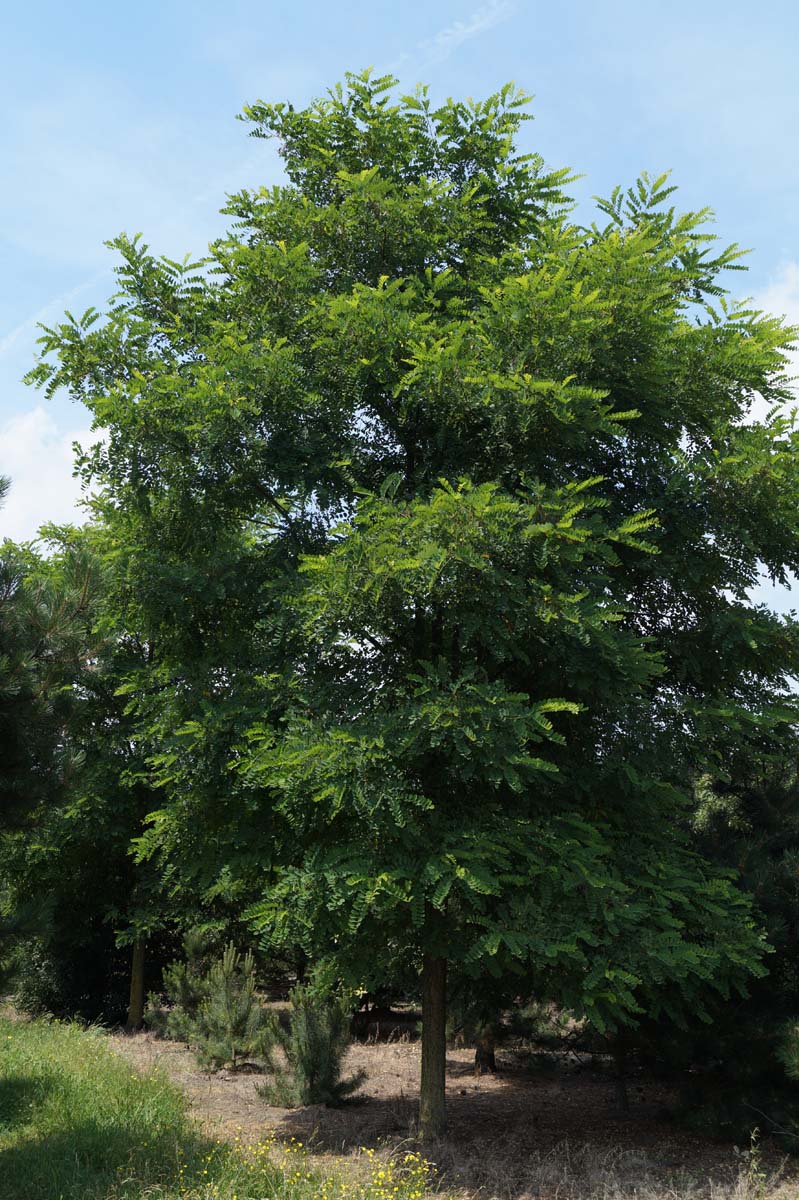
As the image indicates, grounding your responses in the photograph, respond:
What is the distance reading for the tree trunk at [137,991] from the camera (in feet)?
57.0

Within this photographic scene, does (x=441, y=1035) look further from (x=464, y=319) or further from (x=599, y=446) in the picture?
(x=464, y=319)

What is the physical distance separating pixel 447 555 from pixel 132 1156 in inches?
221

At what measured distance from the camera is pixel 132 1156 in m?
7.77

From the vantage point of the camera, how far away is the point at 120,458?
34.8 ft

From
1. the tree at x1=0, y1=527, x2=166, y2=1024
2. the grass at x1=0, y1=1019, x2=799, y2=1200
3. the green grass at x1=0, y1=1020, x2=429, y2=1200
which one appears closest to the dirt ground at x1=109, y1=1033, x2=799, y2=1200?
the grass at x1=0, y1=1019, x2=799, y2=1200

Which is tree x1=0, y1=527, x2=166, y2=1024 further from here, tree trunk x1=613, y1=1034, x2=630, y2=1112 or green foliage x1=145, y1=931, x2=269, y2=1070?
tree trunk x1=613, y1=1034, x2=630, y2=1112

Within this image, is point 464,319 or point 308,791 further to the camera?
point 464,319

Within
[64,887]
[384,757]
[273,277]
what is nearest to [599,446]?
[273,277]

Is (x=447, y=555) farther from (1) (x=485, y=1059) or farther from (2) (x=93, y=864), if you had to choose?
(2) (x=93, y=864)

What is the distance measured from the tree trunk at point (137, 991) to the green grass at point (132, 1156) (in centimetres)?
661

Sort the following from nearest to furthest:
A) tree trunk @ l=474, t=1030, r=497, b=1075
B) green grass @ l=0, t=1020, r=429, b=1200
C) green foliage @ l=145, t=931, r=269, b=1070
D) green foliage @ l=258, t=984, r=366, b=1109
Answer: green grass @ l=0, t=1020, r=429, b=1200 → green foliage @ l=258, t=984, r=366, b=1109 → green foliage @ l=145, t=931, r=269, b=1070 → tree trunk @ l=474, t=1030, r=497, b=1075

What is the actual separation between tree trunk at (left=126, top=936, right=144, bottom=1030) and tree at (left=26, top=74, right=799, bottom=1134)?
712 centimetres

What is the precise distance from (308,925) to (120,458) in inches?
213

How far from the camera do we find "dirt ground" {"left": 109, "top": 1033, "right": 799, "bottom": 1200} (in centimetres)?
866
